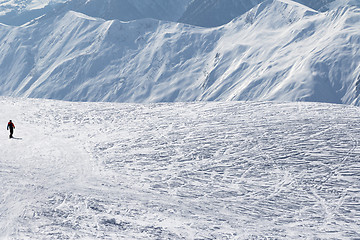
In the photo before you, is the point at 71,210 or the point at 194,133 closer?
the point at 71,210

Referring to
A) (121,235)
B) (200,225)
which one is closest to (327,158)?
(200,225)

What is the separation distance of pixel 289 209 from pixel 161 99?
165 metres

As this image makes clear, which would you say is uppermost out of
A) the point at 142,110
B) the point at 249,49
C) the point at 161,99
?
the point at 142,110

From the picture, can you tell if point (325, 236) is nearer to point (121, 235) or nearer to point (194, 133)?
point (121, 235)

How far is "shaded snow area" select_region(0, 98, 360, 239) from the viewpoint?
15.6 metres

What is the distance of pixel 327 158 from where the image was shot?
69.7ft

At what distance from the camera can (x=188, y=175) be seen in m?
19.9

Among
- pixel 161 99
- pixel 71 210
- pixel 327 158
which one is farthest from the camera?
pixel 161 99

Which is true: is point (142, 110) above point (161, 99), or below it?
above

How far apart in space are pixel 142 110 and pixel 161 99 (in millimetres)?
149392

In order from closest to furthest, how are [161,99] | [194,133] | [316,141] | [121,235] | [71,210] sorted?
[121,235] → [71,210] → [316,141] → [194,133] → [161,99]

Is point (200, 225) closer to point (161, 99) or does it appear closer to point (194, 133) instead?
point (194, 133)

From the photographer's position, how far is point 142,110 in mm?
32562

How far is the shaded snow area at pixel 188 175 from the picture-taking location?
1559cm
